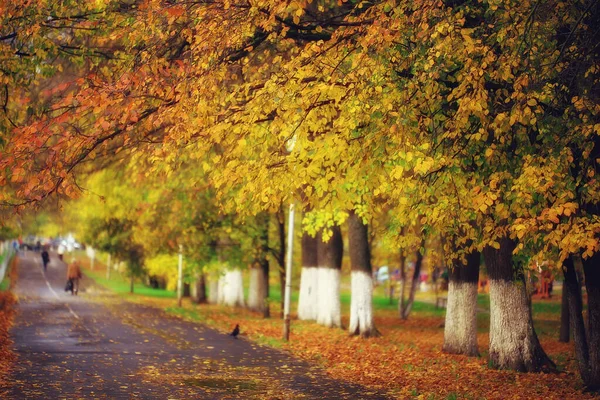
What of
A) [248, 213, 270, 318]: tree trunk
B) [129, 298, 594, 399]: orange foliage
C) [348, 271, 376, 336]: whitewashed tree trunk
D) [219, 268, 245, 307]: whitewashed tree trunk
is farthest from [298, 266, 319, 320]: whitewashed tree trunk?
[219, 268, 245, 307]: whitewashed tree trunk

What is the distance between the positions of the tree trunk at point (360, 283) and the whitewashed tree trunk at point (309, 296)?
615 cm

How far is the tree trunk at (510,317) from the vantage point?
55.4 feet

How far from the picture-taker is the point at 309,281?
31.6m

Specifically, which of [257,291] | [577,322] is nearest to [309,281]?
[257,291]

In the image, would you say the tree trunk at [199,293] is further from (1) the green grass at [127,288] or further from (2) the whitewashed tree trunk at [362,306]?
(2) the whitewashed tree trunk at [362,306]

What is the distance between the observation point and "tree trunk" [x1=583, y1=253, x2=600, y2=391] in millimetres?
13784

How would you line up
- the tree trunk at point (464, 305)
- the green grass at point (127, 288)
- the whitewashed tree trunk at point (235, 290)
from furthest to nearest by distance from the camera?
the green grass at point (127, 288) < the whitewashed tree trunk at point (235, 290) < the tree trunk at point (464, 305)

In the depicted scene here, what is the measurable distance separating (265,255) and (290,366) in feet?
57.1

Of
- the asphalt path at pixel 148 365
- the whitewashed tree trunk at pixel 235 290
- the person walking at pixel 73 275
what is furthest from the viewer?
the person walking at pixel 73 275

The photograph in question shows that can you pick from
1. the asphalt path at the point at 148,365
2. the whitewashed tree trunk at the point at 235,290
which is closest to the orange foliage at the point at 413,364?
the asphalt path at the point at 148,365

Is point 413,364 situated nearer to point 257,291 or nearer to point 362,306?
point 362,306

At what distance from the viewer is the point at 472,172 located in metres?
13.4

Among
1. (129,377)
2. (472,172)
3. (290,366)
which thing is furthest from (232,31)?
(290,366)

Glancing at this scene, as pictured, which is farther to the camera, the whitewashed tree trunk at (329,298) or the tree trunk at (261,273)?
the tree trunk at (261,273)
